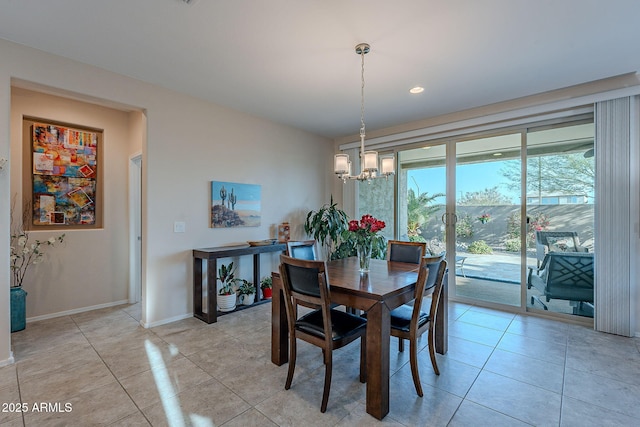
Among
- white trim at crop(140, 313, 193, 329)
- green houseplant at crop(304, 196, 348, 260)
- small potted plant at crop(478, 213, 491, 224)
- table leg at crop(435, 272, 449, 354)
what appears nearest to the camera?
table leg at crop(435, 272, 449, 354)

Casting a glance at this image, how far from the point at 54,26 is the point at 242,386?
3054mm

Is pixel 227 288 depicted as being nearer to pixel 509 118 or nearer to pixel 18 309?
pixel 18 309

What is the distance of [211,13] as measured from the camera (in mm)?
2094

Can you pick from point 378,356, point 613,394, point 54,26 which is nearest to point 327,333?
point 378,356

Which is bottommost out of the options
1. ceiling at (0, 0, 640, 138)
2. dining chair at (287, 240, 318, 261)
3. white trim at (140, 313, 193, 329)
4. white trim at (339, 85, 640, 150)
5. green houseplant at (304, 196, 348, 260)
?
white trim at (140, 313, 193, 329)

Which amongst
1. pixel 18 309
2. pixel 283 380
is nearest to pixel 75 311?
pixel 18 309

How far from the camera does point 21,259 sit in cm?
332

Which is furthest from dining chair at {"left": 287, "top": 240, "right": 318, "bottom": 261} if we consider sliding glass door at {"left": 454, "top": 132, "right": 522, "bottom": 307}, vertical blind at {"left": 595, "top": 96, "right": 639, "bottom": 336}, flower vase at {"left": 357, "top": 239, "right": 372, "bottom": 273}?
vertical blind at {"left": 595, "top": 96, "right": 639, "bottom": 336}

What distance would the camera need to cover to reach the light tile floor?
182 cm

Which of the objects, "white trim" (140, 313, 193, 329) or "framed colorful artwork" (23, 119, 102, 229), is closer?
"white trim" (140, 313, 193, 329)

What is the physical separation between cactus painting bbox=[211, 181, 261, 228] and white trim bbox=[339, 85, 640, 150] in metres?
2.21

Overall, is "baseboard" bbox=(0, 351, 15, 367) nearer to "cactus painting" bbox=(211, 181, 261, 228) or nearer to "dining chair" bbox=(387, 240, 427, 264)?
"cactus painting" bbox=(211, 181, 261, 228)

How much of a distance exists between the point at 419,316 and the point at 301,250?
138cm

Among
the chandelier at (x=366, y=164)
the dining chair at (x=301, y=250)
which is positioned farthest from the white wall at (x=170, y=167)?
the chandelier at (x=366, y=164)
